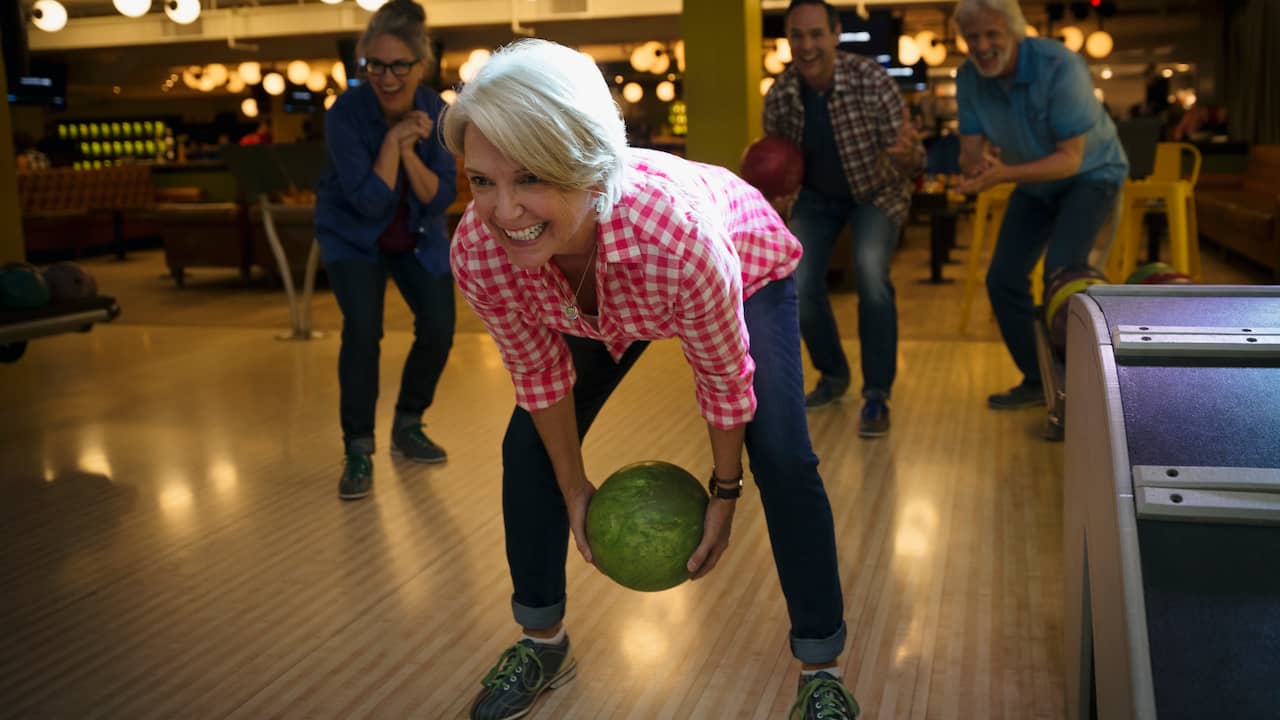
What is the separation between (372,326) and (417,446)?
476 millimetres

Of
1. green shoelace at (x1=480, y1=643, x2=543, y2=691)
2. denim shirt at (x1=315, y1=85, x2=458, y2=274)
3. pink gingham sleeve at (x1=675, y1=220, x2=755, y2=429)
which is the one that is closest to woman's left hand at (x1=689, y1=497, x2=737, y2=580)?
pink gingham sleeve at (x1=675, y1=220, x2=755, y2=429)

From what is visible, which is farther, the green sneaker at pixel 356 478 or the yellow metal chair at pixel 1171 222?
the yellow metal chair at pixel 1171 222

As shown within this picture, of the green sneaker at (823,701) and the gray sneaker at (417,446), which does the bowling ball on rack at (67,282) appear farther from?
the green sneaker at (823,701)

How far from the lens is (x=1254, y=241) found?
6.95 m

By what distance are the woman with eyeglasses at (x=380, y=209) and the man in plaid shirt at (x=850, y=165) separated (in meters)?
1.10

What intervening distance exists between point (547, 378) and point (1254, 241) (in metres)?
6.64

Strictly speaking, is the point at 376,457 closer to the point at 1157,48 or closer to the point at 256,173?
the point at 256,173

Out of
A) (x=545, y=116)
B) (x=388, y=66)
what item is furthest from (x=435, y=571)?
(x=545, y=116)

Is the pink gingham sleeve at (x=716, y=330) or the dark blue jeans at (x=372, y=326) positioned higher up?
the pink gingham sleeve at (x=716, y=330)

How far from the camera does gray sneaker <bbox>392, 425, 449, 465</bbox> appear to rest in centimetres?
337

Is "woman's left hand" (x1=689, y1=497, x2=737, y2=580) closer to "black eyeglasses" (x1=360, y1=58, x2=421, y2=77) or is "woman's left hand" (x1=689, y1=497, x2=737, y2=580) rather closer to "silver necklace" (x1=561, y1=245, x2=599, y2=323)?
"silver necklace" (x1=561, y1=245, x2=599, y2=323)

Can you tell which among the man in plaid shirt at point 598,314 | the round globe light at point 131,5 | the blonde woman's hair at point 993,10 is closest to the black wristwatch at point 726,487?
the man in plaid shirt at point 598,314

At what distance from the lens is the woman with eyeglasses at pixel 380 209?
2902 millimetres

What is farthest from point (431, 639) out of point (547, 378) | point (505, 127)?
point (505, 127)
